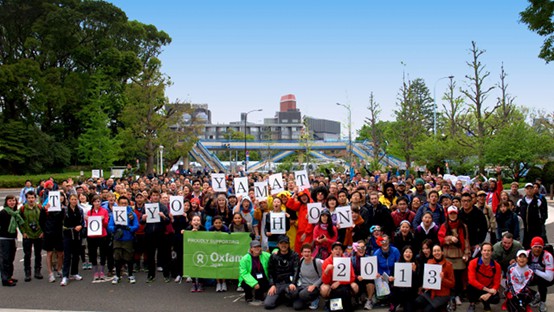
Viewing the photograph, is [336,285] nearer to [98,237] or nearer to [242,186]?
[242,186]

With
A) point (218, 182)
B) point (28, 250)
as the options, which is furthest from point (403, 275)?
point (28, 250)

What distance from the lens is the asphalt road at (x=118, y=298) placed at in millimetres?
9023

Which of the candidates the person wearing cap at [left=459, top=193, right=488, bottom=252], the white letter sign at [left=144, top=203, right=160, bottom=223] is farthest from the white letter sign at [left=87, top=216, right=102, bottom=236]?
the person wearing cap at [left=459, top=193, right=488, bottom=252]

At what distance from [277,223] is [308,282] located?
1.60m

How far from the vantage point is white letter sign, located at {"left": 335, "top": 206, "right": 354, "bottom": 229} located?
9656mm

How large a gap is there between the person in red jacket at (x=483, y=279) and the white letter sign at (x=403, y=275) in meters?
1.03

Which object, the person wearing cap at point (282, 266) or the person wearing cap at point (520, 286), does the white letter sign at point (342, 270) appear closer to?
the person wearing cap at point (282, 266)

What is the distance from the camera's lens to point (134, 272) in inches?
461

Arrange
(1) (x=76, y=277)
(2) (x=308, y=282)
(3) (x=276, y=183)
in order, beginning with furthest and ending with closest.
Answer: (3) (x=276, y=183) < (1) (x=76, y=277) < (2) (x=308, y=282)

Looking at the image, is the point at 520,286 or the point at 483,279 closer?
the point at 520,286

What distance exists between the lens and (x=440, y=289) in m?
8.45

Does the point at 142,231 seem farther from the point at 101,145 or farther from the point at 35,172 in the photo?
the point at 35,172

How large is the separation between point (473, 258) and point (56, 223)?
27.7 feet

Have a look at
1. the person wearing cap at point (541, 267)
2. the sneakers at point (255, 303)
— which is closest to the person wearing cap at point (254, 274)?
the sneakers at point (255, 303)
